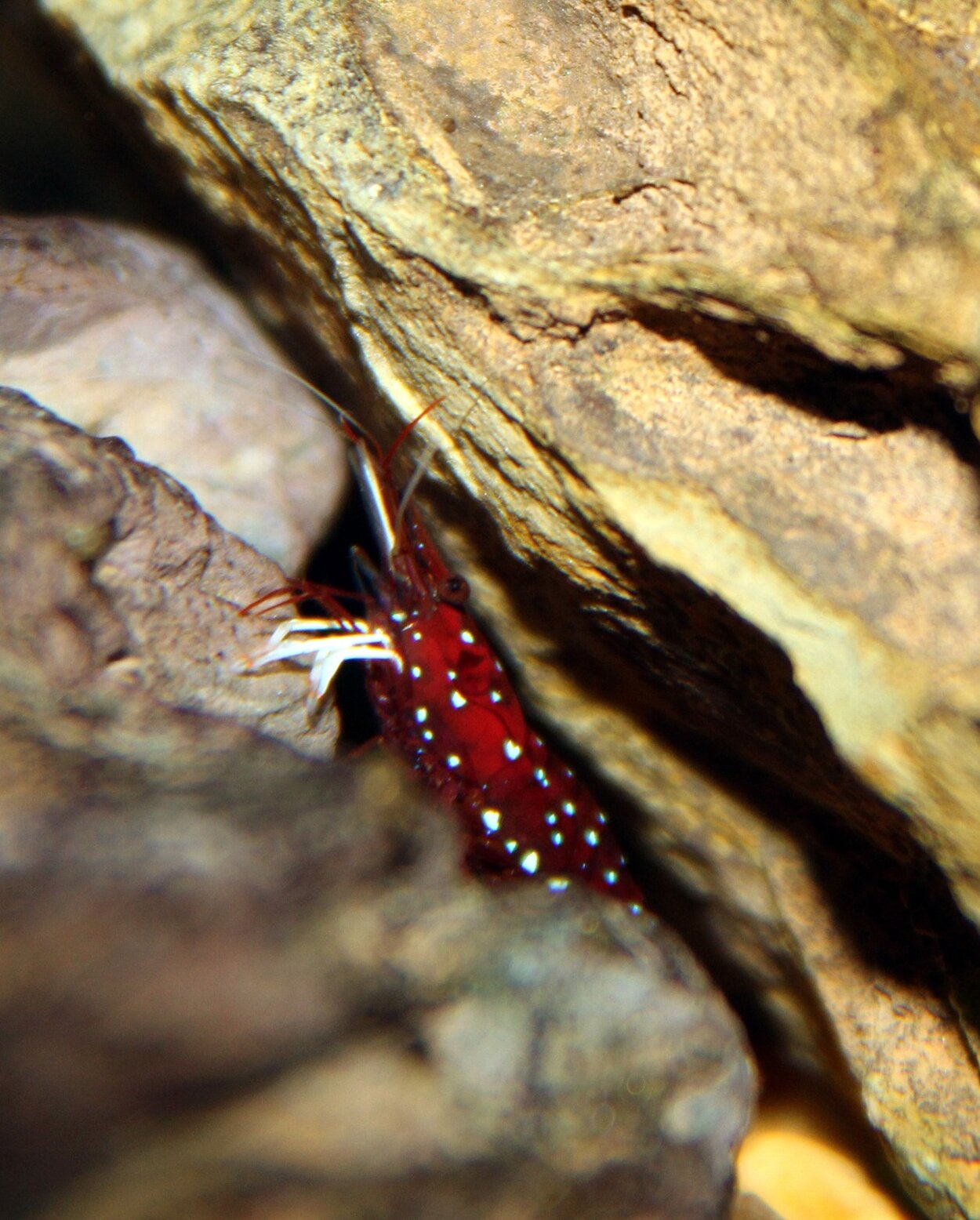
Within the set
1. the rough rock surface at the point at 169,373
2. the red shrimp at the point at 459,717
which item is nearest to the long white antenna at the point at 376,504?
the red shrimp at the point at 459,717

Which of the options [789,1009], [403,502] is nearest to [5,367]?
[403,502]

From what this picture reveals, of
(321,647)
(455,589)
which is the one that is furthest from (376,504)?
(321,647)

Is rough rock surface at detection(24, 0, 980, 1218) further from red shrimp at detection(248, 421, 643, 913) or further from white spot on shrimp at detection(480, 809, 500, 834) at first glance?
white spot on shrimp at detection(480, 809, 500, 834)

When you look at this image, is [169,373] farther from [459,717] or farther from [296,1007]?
[296,1007]

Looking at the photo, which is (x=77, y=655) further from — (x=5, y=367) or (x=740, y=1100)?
(x=5, y=367)

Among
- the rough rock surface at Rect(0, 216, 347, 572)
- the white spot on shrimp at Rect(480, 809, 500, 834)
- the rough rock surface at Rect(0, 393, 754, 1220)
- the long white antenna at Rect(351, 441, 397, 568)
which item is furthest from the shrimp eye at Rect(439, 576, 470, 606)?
the rough rock surface at Rect(0, 393, 754, 1220)

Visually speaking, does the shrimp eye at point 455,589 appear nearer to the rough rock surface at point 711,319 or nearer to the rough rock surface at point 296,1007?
the rough rock surface at point 711,319

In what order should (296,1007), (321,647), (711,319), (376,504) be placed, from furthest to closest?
(376,504), (321,647), (711,319), (296,1007)
